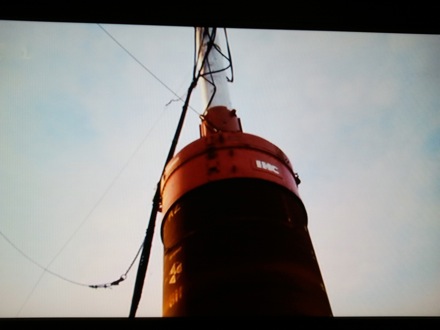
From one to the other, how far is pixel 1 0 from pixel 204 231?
9.66ft

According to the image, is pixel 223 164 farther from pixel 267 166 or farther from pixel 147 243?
pixel 147 243

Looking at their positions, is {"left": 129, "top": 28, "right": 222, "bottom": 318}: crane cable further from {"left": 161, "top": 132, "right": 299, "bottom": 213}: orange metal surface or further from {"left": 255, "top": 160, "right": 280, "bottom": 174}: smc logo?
{"left": 255, "top": 160, "right": 280, "bottom": 174}: smc logo

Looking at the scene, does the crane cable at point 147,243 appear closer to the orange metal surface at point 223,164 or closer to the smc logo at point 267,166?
the orange metal surface at point 223,164

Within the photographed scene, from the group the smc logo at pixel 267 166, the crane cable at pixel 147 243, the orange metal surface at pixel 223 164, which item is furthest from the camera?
the smc logo at pixel 267 166

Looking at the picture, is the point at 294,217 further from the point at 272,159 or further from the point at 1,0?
the point at 1,0

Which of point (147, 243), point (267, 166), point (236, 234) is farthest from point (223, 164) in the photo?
point (147, 243)

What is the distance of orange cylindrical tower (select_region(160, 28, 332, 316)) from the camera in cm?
337

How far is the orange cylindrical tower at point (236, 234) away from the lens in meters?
3.37

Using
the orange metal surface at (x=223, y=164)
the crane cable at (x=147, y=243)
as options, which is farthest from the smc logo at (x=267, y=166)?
the crane cable at (x=147, y=243)

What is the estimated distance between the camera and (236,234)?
3703 millimetres

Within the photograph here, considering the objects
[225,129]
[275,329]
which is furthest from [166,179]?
[275,329]

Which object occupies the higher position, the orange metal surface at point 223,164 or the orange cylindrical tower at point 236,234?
the orange metal surface at point 223,164

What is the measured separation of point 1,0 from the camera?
1.79 metres

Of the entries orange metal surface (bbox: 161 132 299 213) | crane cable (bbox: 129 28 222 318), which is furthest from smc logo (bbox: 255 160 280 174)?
crane cable (bbox: 129 28 222 318)
